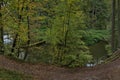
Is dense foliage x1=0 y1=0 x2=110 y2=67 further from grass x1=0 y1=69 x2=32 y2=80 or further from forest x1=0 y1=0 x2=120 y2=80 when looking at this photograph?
grass x1=0 y1=69 x2=32 y2=80

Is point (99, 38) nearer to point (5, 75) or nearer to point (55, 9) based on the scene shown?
point (55, 9)

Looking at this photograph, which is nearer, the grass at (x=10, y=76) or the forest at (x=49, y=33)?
the grass at (x=10, y=76)

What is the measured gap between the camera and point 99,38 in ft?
148

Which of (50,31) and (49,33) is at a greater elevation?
(50,31)

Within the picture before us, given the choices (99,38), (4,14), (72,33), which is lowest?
(99,38)

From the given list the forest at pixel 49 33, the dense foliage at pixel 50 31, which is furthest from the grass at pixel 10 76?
the dense foliage at pixel 50 31

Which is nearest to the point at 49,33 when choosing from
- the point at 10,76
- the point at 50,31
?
the point at 50,31

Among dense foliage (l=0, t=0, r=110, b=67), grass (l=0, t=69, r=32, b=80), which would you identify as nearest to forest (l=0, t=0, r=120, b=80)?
dense foliage (l=0, t=0, r=110, b=67)

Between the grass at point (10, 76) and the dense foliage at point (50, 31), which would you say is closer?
the grass at point (10, 76)

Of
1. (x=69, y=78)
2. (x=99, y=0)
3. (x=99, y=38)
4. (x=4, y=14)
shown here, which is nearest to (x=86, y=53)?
(x=4, y=14)

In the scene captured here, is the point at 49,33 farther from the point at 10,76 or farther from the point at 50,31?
the point at 10,76

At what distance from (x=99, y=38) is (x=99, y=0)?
29.4 feet

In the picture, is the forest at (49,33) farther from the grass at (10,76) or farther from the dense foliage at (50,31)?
the grass at (10,76)

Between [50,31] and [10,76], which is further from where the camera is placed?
[50,31]
